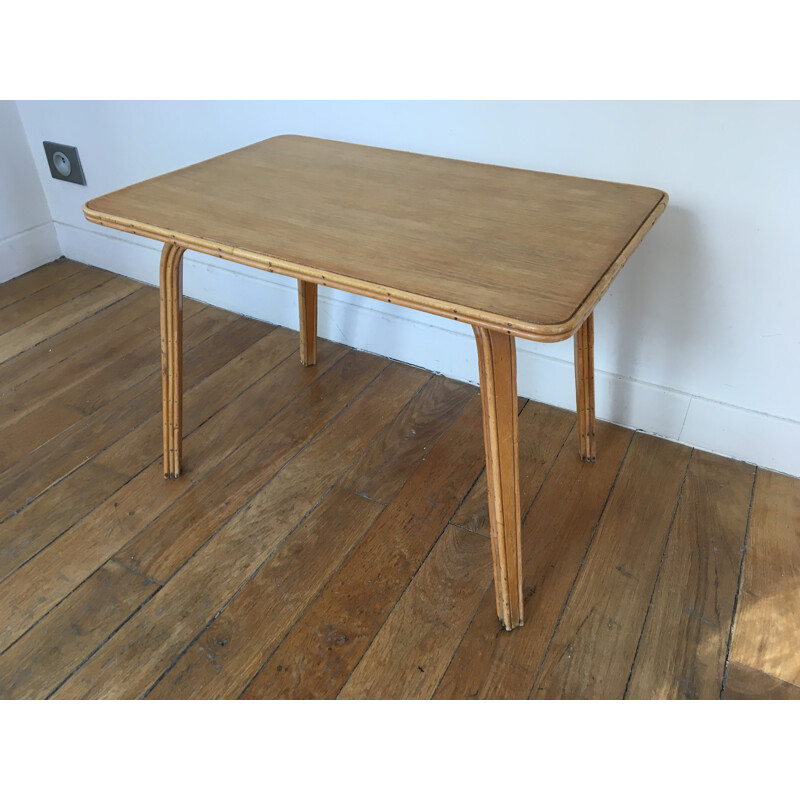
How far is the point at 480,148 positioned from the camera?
135 centimetres

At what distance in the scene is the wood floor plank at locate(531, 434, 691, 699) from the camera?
986 mm

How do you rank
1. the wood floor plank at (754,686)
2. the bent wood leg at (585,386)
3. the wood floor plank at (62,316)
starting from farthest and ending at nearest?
1. the wood floor plank at (62,316)
2. the bent wood leg at (585,386)
3. the wood floor plank at (754,686)

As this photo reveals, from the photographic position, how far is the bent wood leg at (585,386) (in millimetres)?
1201

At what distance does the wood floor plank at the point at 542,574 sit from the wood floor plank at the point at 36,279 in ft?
4.73

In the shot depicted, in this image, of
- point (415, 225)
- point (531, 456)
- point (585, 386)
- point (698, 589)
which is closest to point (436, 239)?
point (415, 225)

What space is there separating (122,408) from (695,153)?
121cm

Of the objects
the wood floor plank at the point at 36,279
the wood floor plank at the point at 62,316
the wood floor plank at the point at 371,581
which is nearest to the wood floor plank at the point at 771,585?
the wood floor plank at the point at 371,581

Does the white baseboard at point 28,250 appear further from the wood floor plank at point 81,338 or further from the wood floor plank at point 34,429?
the wood floor plank at point 34,429

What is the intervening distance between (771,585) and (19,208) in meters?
2.06

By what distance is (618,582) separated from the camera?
113 cm

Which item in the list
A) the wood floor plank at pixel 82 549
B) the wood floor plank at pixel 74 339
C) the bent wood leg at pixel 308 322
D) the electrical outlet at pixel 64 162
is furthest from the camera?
the electrical outlet at pixel 64 162
